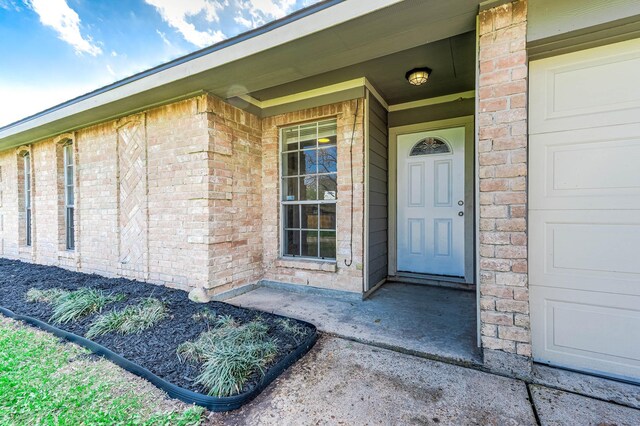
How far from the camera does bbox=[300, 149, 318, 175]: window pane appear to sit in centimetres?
384

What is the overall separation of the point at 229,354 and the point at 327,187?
2430 mm

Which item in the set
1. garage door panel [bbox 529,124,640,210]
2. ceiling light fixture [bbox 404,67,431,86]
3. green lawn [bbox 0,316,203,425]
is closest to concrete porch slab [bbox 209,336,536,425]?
green lawn [bbox 0,316,203,425]

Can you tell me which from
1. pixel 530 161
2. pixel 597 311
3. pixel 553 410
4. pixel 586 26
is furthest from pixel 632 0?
pixel 553 410

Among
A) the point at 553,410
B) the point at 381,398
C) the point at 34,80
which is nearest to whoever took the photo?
the point at 553,410

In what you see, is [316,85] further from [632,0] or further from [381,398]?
[381,398]

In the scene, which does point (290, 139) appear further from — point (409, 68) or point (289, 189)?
point (409, 68)

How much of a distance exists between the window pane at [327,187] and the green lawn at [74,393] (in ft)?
8.89

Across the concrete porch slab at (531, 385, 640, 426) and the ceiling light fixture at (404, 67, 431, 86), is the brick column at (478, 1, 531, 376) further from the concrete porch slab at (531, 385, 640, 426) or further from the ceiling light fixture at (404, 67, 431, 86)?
the ceiling light fixture at (404, 67, 431, 86)

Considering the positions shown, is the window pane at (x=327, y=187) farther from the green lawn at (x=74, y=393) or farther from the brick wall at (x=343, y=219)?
the green lawn at (x=74, y=393)

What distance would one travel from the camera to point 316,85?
347cm

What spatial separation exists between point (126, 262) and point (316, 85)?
389cm

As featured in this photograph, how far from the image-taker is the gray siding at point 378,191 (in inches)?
141

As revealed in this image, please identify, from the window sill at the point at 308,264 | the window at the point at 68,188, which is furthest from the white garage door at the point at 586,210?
the window at the point at 68,188

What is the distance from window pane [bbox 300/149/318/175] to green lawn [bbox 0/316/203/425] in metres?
2.91
